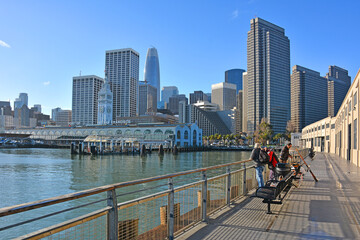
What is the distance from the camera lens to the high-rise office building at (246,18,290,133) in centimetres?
18338

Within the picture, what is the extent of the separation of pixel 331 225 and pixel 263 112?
611 feet

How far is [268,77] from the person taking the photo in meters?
184

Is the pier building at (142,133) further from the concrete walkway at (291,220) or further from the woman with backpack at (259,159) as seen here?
the concrete walkway at (291,220)

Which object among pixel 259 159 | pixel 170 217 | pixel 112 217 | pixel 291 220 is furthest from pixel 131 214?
pixel 259 159

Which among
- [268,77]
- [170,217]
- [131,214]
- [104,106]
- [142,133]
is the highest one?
[268,77]

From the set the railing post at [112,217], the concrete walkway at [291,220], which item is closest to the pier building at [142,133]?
the concrete walkway at [291,220]

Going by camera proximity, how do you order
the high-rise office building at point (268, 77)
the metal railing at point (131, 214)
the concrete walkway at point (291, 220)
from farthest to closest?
the high-rise office building at point (268, 77), the concrete walkway at point (291, 220), the metal railing at point (131, 214)

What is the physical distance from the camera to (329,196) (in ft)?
33.0

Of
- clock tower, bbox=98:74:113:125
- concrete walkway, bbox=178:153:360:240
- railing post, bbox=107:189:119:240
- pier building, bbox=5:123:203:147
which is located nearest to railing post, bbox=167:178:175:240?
concrete walkway, bbox=178:153:360:240

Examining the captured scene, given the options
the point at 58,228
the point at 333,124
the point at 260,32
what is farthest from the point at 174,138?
the point at 260,32

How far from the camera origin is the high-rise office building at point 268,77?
183 m

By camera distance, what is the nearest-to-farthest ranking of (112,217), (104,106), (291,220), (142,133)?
(112,217), (291,220), (142,133), (104,106)

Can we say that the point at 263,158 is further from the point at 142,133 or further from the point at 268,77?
the point at 268,77

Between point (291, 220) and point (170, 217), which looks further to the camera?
point (291, 220)
